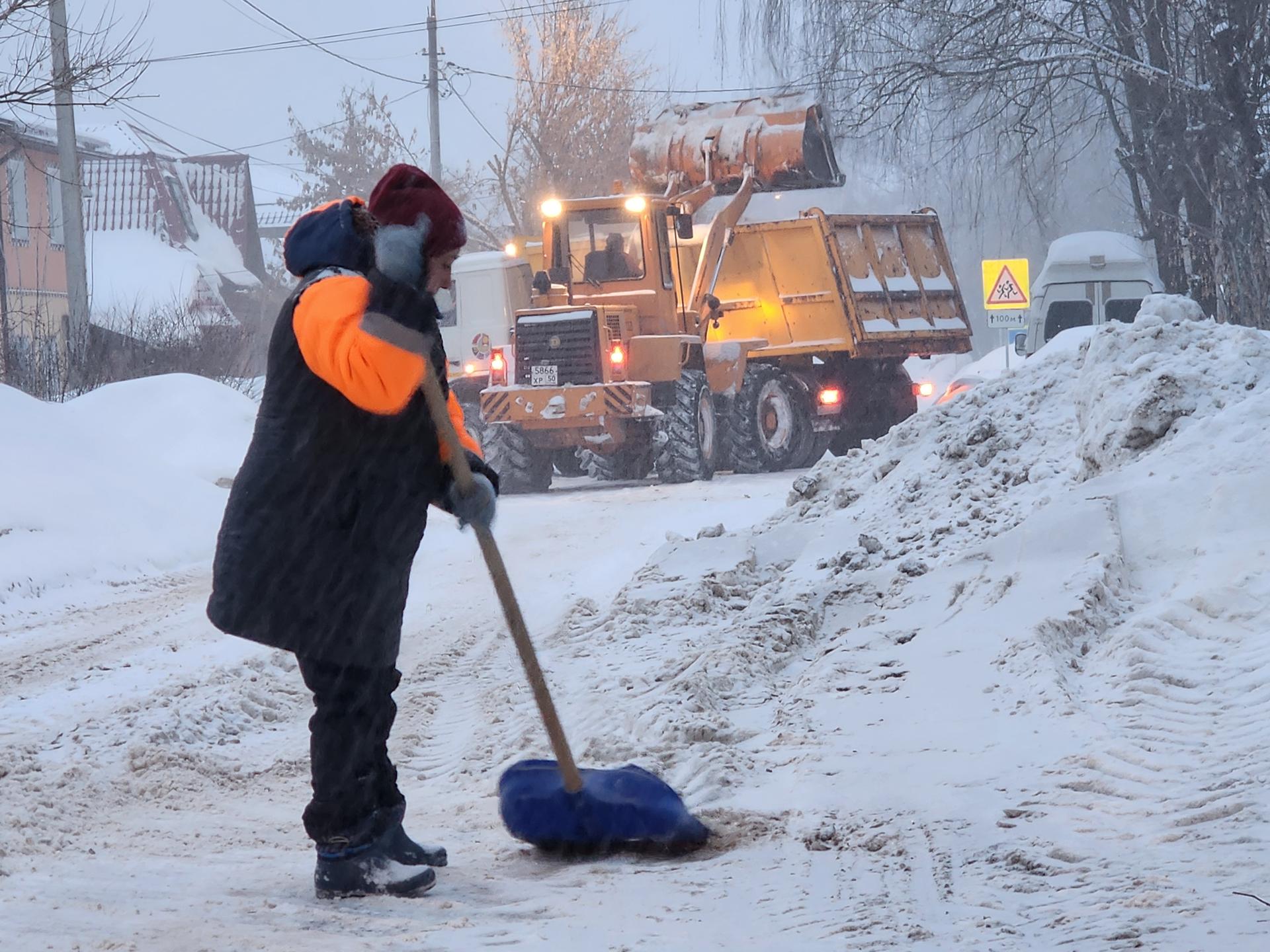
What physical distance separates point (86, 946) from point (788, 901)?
4.75 ft

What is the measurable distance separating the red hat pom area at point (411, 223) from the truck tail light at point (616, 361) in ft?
39.5

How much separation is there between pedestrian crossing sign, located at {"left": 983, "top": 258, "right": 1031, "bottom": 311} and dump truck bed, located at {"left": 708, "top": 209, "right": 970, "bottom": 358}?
8.37 feet

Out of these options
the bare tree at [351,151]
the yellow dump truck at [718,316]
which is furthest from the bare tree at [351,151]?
the yellow dump truck at [718,316]

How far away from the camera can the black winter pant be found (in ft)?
11.3

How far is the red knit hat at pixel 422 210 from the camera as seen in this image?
3410mm

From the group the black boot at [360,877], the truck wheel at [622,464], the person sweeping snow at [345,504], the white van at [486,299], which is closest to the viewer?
the person sweeping snow at [345,504]

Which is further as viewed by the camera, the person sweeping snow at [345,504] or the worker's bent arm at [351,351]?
the person sweeping snow at [345,504]

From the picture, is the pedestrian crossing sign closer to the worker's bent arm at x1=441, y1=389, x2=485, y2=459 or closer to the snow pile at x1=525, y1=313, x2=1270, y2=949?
the snow pile at x1=525, y1=313, x2=1270, y2=949

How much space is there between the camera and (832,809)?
3.99 meters

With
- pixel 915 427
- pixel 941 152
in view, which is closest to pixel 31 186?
pixel 941 152

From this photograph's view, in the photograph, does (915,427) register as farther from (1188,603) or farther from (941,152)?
(941,152)

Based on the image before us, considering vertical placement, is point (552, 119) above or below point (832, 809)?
above

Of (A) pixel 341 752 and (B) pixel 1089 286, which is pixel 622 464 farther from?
(A) pixel 341 752

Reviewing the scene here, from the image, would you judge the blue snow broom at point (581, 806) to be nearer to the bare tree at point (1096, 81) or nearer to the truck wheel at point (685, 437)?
the bare tree at point (1096, 81)
